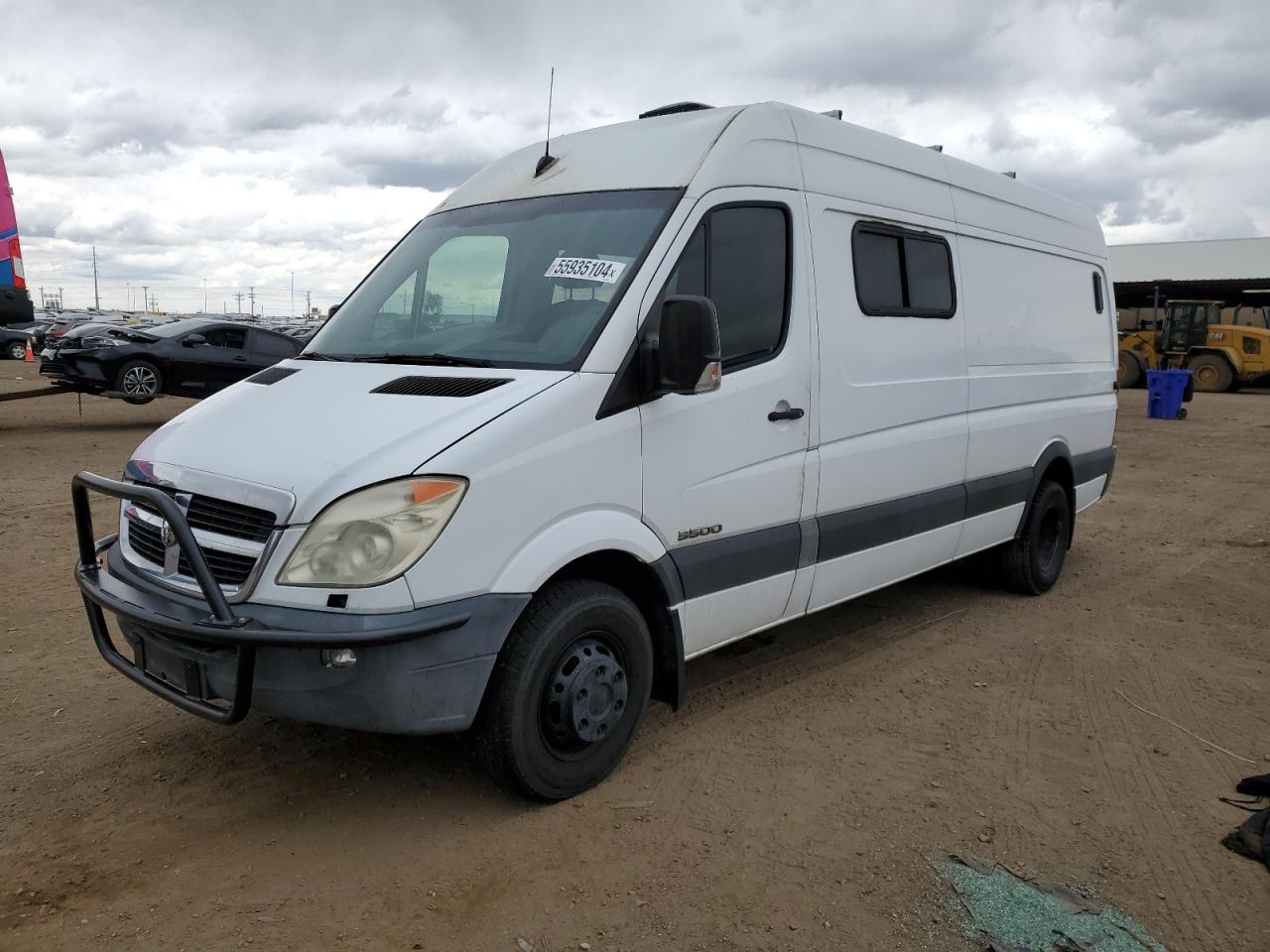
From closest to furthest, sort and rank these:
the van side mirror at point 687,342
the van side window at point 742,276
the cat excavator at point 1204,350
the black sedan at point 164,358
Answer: the van side mirror at point 687,342 < the van side window at point 742,276 < the black sedan at point 164,358 < the cat excavator at point 1204,350

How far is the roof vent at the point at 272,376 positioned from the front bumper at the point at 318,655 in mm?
819

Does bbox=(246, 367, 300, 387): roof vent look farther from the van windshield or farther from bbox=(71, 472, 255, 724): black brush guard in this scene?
bbox=(71, 472, 255, 724): black brush guard

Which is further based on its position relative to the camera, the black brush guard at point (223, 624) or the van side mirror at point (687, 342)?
the van side mirror at point (687, 342)

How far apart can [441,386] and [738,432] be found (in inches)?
48.2

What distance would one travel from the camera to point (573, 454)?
350 cm

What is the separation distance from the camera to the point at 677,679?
159 inches

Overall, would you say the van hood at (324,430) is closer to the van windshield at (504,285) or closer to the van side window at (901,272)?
the van windshield at (504,285)

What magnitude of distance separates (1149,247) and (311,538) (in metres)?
51.6

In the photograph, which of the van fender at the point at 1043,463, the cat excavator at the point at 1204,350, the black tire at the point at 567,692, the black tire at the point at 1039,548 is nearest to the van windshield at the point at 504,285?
the black tire at the point at 567,692

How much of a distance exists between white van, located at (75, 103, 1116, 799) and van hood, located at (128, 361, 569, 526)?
0.01m

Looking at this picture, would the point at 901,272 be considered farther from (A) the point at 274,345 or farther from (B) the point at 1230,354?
(B) the point at 1230,354

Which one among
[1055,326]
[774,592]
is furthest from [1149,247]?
[774,592]

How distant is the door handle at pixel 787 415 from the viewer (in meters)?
4.27

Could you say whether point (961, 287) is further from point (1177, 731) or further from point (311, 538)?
point (311, 538)
